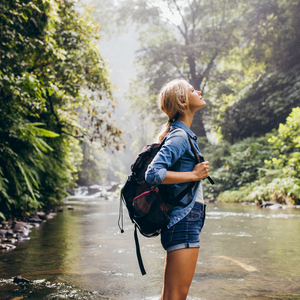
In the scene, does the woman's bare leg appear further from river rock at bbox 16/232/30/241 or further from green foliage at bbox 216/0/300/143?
green foliage at bbox 216/0/300/143

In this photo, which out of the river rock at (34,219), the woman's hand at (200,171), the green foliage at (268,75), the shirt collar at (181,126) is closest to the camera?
the woman's hand at (200,171)

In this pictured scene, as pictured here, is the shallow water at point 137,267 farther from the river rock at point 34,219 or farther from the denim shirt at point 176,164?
the river rock at point 34,219

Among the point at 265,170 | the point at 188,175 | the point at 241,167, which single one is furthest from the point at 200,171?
the point at 241,167

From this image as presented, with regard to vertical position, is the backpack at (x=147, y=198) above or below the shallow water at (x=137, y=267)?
above

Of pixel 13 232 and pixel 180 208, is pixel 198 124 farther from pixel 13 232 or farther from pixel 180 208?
pixel 180 208

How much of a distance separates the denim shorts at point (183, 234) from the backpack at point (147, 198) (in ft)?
0.21

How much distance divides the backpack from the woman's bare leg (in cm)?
20

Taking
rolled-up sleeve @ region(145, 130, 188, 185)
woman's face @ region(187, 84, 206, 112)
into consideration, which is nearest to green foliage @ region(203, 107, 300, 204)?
woman's face @ region(187, 84, 206, 112)

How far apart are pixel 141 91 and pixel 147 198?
30.2 m

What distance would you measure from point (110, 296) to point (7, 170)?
4.47 meters

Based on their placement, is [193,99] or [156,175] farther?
[193,99]

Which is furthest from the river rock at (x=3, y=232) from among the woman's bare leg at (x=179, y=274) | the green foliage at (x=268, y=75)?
the green foliage at (x=268, y=75)

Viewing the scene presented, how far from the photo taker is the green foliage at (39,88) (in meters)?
5.69

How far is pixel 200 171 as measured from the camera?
1.94m
